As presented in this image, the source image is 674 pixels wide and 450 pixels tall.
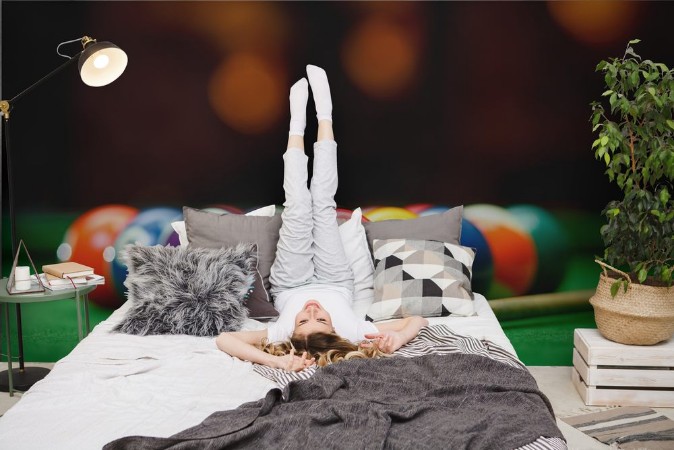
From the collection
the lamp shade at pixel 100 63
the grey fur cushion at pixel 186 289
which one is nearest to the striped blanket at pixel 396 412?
the grey fur cushion at pixel 186 289

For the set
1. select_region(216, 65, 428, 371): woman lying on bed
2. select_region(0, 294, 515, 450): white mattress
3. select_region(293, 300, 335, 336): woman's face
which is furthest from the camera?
select_region(293, 300, 335, 336): woman's face

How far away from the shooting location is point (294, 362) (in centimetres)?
238

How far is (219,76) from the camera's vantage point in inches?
147

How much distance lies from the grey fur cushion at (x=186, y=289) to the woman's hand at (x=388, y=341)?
0.63 m

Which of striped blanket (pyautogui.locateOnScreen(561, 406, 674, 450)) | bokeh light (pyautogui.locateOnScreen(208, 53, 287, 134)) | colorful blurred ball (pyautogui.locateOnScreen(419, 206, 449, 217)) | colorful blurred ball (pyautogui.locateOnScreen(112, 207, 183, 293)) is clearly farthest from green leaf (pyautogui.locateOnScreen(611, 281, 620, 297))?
colorful blurred ball (pyautogui.locateOnScreen(112, 207, 183, 293))

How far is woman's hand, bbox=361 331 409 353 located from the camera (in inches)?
100

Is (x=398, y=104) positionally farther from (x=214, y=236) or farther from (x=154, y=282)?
(x=154, y=282)

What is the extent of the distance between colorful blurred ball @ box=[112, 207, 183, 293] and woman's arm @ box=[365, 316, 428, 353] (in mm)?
1559

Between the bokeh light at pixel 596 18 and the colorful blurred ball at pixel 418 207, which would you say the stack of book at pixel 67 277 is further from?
the bokeh light at pixel 596 18

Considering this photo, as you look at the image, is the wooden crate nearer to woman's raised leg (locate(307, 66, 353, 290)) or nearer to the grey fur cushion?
woman's raised leg (locate(307, 66, 353, 290))

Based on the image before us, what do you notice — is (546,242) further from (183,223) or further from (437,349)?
(183,223)

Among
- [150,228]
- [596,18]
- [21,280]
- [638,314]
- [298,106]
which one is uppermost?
[596,18]

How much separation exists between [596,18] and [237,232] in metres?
2.25

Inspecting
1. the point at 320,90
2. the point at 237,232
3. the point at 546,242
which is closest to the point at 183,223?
the point at 237,232
